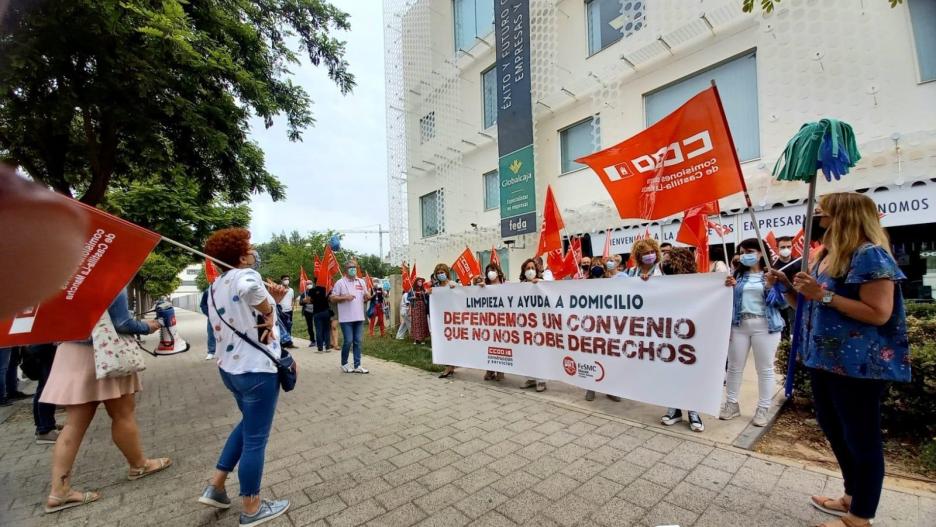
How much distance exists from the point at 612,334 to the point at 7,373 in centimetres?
900

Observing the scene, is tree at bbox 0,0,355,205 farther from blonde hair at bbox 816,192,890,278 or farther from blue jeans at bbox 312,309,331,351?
blonde hair at bbox 816,192,890,278

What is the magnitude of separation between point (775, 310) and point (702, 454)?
1.64 m

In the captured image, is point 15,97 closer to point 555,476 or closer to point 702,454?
point 555,476

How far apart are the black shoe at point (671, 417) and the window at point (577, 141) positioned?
29.8 ft

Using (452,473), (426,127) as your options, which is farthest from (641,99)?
(452,473)

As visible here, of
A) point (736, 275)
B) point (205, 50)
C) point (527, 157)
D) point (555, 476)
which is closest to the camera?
point (555, 476)

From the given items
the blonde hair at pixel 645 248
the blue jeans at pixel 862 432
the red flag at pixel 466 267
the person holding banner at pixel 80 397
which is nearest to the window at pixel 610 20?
the red flag at pixel 466 267

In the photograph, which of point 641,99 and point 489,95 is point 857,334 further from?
point 489,95

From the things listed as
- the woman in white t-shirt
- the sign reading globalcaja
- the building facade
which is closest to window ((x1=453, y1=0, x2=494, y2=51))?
the building facade

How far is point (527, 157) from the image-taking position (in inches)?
518

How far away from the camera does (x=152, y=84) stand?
4.50 meters

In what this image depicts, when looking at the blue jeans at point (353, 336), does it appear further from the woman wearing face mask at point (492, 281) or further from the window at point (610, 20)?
the window at point (610, 20)

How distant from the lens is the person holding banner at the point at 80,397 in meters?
3.05

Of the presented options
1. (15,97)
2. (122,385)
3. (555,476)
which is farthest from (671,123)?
(15,97)
